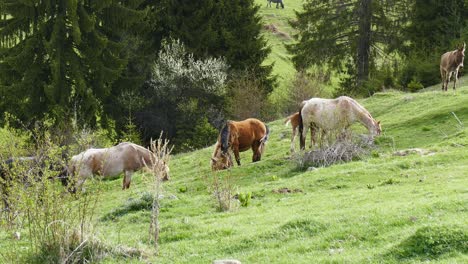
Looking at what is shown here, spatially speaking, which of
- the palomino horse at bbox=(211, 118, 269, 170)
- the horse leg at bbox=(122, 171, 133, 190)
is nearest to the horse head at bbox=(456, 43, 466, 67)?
the palomino horse at bbox=(211, 118, 269, 170)

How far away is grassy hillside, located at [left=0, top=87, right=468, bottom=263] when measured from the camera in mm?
8250

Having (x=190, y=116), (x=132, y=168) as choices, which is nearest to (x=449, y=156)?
(x=132, y=168)

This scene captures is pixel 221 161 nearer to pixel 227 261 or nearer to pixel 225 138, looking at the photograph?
pixel 225 138

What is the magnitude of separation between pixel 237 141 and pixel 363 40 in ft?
69.5

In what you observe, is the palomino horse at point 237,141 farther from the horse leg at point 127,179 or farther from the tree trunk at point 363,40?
the tree trunk at point 363,40

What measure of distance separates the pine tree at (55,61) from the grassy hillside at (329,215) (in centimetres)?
1459

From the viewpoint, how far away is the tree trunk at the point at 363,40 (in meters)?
38.7

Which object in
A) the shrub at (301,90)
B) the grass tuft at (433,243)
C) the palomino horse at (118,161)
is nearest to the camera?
the grass tuft at (433,243)

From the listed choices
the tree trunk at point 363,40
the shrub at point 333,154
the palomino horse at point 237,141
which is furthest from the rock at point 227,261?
the tree trunk at point 363,40

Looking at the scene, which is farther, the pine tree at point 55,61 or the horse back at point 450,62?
the pine tree at point 55,61

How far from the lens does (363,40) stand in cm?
3906

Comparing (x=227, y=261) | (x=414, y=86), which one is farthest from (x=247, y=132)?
(x=414, y=86)

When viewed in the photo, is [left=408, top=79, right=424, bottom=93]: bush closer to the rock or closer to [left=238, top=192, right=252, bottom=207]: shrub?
[left=238, top=192, right=252, bottom=207]: shrub

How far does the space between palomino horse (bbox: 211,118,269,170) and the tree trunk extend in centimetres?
1831
